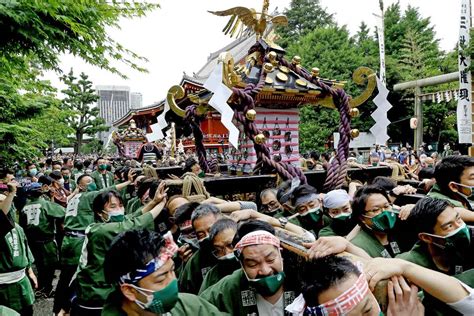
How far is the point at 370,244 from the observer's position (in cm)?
316

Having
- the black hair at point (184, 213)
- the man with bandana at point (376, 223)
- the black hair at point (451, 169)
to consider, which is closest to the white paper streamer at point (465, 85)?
the black hair at point (451, 169)

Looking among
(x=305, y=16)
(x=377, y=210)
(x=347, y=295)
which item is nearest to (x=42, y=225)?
(x=377, y=210)

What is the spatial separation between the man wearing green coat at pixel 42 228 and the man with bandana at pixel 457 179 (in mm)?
5745

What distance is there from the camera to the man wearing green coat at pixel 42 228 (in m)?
6.40

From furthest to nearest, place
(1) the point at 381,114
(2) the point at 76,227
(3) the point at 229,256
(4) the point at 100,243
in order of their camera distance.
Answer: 1. (1) the point at 381,114
2. (2) the point at 76,227
3. (4) the point at 100,243
4. (3) the point at 229,256

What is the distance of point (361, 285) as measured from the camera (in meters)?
1.78

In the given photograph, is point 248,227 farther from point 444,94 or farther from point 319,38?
point 319,38

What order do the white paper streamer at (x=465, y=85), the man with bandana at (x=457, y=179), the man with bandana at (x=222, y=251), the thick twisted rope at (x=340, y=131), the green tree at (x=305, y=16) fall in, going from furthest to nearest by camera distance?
the green tree at (x=305, y=16) → the white paper streamer at (x=465, y=85) → the thick twisted rope at (x=340, y=131) → the man with bandana at (x=457, y=179) → the man with bandana at (x=222, y=251)

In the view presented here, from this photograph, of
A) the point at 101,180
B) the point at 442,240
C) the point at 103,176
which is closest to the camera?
the point at 442,240

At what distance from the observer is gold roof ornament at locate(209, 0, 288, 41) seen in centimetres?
649

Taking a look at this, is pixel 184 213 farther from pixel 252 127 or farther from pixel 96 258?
pixel 252 127

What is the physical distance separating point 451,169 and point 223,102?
2.72 meters

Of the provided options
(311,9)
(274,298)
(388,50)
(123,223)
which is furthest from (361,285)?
(311,9)

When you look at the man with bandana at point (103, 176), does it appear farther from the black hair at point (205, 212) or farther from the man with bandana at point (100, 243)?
the black hair at point (205, 212)
